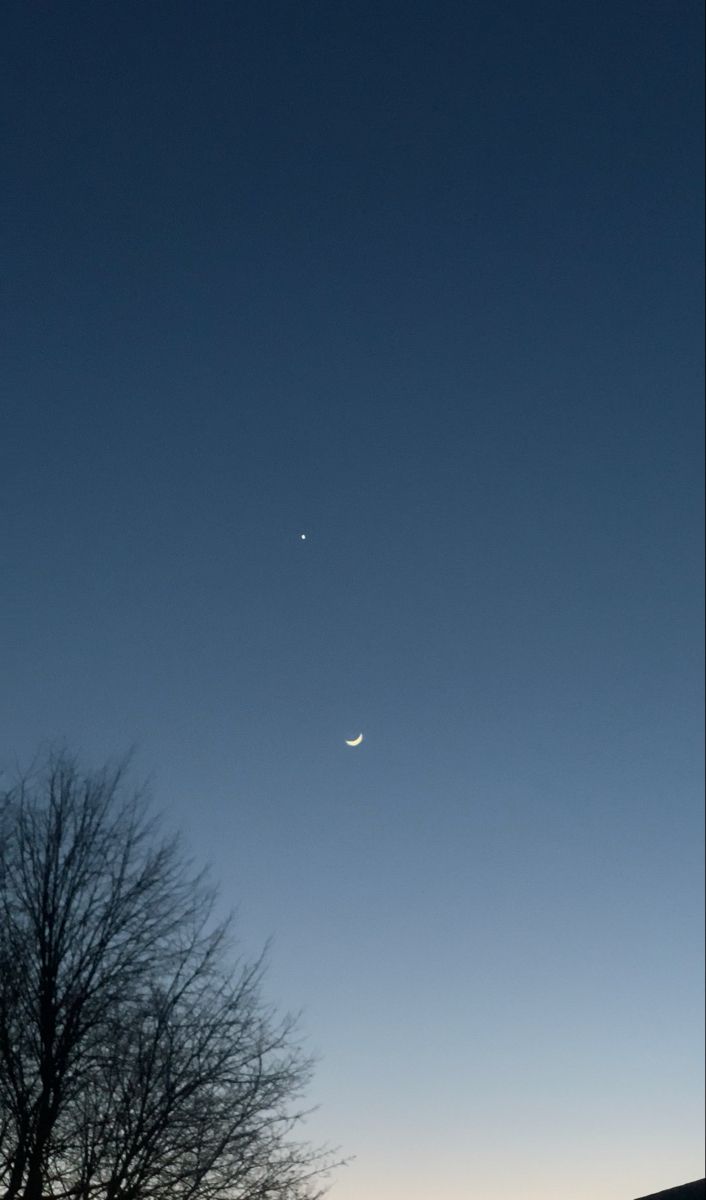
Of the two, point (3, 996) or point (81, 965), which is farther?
point (81, 965)

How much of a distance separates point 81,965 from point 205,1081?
2572mm

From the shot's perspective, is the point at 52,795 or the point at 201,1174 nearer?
the point at 201,1174

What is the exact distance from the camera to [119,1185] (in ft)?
47.3

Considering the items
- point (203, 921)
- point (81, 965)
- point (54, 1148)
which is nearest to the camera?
point (54, 1148)

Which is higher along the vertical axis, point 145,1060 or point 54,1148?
point 145,1060

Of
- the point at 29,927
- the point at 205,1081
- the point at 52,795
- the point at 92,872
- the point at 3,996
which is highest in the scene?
the point at 52,795

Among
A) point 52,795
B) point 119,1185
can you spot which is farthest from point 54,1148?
point 52,795

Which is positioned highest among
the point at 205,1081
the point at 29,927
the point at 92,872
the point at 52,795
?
the point at 52,795

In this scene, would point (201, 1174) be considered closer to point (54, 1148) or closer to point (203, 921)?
point (54, 1148)

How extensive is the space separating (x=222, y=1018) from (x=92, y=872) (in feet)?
10.2

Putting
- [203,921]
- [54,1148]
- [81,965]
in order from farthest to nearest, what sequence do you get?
1. [203,921]
2. [81,965]
3. [54,1148]

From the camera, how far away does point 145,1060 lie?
14547 mm

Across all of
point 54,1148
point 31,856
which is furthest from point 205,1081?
point 31,856

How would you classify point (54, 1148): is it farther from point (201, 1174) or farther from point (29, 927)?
point (29, 927)
